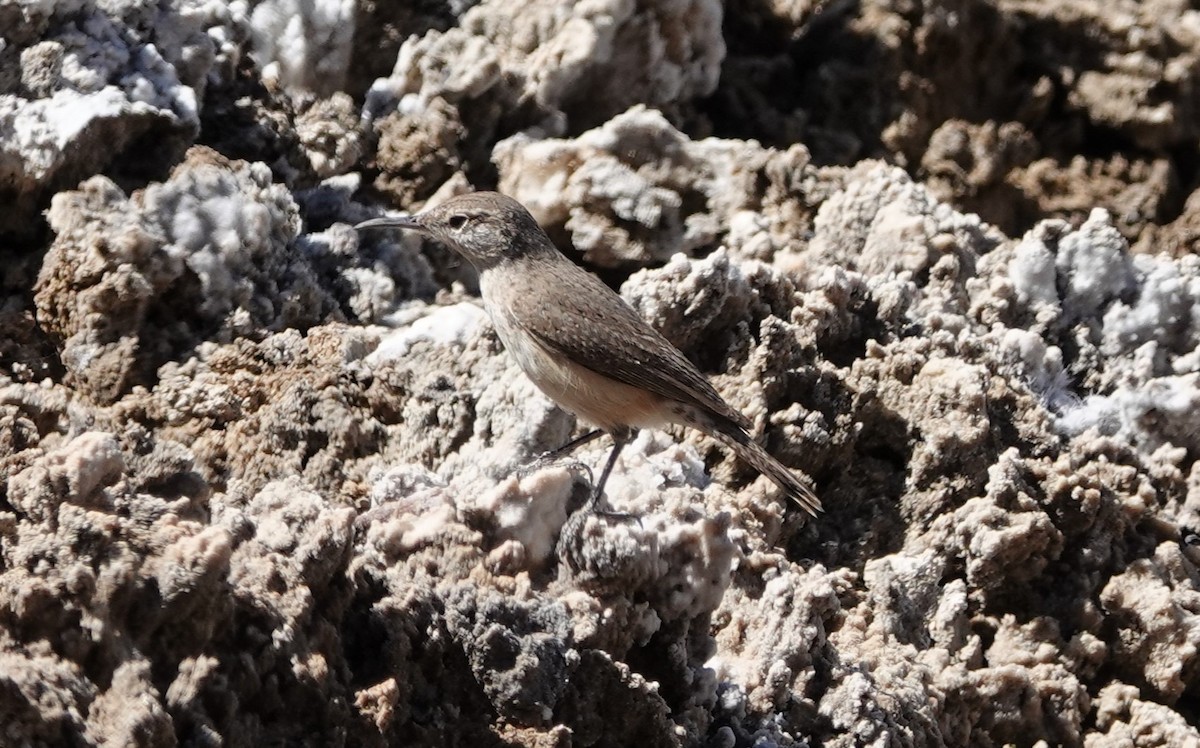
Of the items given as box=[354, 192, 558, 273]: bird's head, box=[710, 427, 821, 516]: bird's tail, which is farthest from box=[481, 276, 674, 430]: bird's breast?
box=[354, 192, 558, 273]: bird's head

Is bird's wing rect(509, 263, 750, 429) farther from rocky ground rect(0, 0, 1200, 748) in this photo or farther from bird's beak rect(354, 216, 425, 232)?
bird's beak rect(354, 216, 425, 232)

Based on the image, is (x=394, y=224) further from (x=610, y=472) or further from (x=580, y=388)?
(x=610, y=472)

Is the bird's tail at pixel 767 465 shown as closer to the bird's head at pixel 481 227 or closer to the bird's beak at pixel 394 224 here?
the bird's head at pixel 481 227

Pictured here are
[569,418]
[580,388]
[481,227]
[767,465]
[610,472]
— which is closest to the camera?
[610,472]

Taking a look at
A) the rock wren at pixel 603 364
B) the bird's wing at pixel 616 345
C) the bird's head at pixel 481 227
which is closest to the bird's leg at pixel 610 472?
the rock wren at pixel 603 364

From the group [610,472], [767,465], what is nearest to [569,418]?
[610,472]
